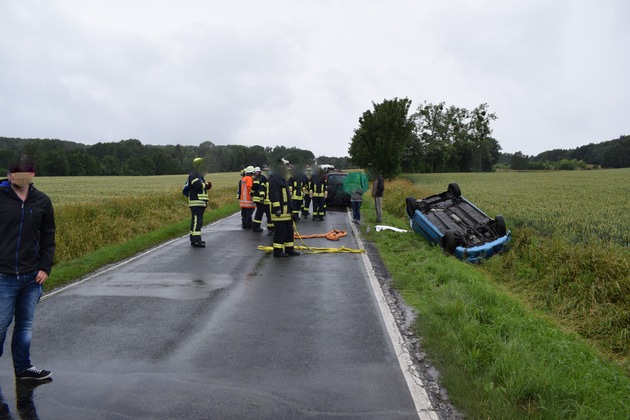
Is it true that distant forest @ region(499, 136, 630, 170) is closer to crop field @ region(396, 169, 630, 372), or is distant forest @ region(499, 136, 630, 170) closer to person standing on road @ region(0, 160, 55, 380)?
crop field @ region(396, 169, 630, 372)

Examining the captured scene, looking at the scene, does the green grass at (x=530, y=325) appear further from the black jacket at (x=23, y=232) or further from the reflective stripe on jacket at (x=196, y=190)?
the reflective stripe on jacket at (x=196, y=190)

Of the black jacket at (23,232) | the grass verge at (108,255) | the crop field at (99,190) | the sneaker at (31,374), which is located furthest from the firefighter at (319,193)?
the sneaker at (31,374)

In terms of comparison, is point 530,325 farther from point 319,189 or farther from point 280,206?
point 319,189

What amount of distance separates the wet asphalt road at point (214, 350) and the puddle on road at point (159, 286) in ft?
0.07

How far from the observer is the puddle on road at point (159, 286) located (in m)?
6.85

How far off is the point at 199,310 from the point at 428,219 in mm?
6747

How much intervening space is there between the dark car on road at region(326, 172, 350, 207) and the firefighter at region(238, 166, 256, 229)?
7.94 meters

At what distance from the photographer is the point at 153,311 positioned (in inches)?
235

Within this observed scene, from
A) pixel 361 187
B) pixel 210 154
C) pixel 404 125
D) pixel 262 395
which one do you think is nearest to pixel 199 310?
pixel 262 395

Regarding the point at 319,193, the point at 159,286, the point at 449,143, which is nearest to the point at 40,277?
the point at 159,286

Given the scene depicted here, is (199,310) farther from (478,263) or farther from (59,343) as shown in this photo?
(478,263)

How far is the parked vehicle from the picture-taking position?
9.70m

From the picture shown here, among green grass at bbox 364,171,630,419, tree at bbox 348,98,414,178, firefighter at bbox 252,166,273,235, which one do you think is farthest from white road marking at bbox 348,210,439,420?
tree at bbox 348,98,414,178

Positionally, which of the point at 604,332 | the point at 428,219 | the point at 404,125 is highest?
the point at 404,125
